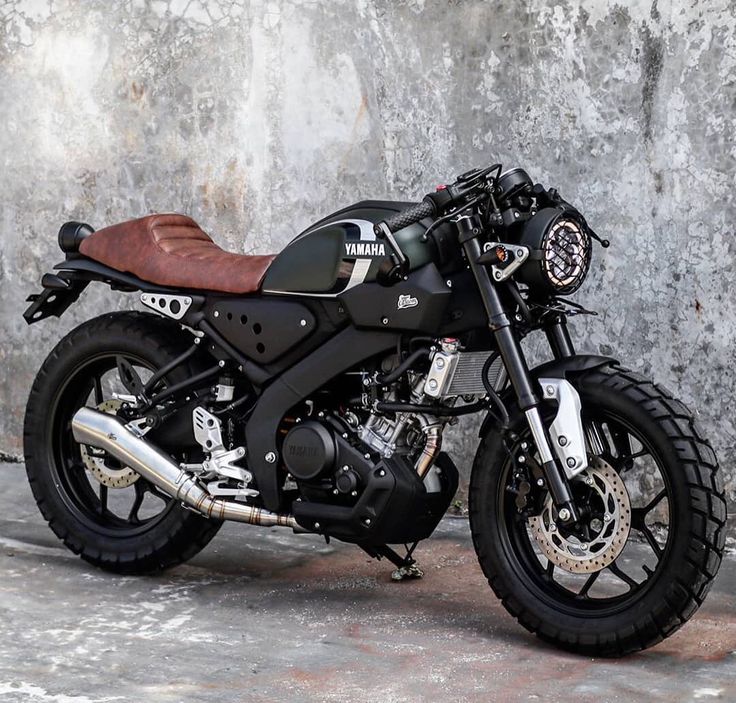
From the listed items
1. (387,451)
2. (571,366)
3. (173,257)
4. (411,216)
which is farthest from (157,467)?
(571,366)

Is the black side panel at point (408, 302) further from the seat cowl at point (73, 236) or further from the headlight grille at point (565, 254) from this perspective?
the seat cowl at point (73, 236)

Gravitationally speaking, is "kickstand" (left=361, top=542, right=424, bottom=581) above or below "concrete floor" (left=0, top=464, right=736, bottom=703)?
above

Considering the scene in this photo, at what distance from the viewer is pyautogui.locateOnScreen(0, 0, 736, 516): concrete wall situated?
16.5 feet

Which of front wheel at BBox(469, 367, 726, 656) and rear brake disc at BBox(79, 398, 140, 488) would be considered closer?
front wheel at BBox(469, 367, 726, 656)

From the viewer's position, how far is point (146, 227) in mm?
4703

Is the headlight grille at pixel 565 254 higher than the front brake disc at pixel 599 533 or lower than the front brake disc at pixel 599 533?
higher

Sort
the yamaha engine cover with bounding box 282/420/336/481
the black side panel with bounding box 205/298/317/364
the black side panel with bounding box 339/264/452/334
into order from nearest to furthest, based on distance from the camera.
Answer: the black side panel with bounding box 339/264/452/334, the yamaha engine cover with bounding box 282/420/336/481, the black side panel with bounding box 205/298/317/364

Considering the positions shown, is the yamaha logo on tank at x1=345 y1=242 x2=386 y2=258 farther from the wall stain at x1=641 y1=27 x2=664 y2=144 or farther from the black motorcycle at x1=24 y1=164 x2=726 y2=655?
the wall stain at x1=641 y1=27 x2=664 y2=144

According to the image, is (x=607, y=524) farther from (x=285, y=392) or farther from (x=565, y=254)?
(x=285, y=392)

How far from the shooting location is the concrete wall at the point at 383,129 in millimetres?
5035

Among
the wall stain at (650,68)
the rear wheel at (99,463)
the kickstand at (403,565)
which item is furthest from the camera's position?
the wall stain at (650,68)

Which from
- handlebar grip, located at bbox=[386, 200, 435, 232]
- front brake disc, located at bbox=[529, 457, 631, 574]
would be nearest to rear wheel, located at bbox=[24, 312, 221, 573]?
handlebar grip, located at bbox=[386, 200, 435, 232]

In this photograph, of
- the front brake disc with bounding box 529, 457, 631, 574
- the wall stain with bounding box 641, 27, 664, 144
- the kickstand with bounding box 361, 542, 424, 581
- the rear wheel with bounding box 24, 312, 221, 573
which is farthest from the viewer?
the wall stain with bounding box 641, 27, 664, 144

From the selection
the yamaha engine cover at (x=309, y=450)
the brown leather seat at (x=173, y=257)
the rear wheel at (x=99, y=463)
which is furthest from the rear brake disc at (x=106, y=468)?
the yamaha engine cover at (x=309, y=450)
